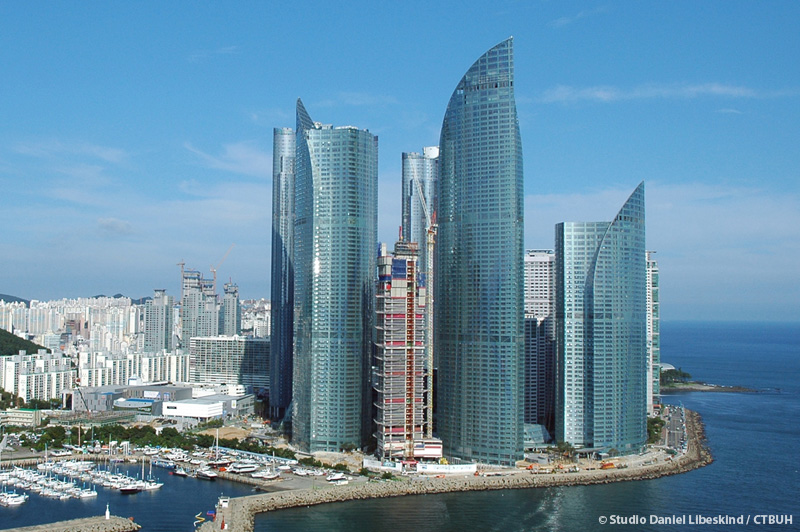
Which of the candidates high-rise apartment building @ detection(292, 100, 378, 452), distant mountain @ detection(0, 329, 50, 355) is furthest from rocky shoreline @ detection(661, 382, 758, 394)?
distant mountain @ detection(0, 329, 50, 355)

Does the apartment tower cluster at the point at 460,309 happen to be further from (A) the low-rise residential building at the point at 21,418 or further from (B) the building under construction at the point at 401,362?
(A) the low-rise residential building at the point at 21,418

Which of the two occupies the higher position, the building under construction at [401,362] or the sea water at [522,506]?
the building under construction at [401,362]

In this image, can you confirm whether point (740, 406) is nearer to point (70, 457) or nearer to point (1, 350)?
point (70, 457)

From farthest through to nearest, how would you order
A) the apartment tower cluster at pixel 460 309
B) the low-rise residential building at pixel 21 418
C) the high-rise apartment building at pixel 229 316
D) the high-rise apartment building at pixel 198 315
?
the high-rise apartment building at pixel 229 316
the high-rise apartment building at pixel 198 315
the low-rise residential building at pixel 21 418
the apartment tower cluster at pixel 460 309

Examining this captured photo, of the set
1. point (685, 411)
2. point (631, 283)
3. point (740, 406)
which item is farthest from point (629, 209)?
point (740, 406)

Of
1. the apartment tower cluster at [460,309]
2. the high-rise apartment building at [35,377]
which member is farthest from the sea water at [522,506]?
the high-rise apartment building at [35,377]

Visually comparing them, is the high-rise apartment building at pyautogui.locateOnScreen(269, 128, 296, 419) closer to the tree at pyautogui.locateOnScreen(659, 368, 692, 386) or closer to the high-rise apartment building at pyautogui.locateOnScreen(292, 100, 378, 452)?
the high-rise apartment building at pyautogui.locateOnScreen(292, 100, 378, 452)
